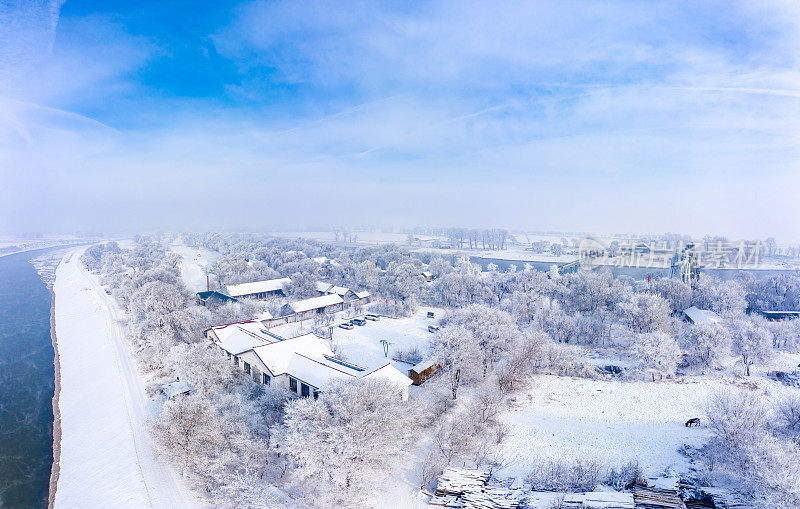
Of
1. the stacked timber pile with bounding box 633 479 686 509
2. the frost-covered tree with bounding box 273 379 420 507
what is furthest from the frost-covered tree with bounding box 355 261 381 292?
the stacked timber pile with bounding box 633 479 686 509

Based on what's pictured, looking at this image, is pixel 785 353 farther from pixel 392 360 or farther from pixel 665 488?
pixel 392 360

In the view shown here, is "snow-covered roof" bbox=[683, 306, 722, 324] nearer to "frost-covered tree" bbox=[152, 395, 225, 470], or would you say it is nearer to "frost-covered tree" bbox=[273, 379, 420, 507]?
"frost-covered tree" bbox=[273, 379, 420, 507]

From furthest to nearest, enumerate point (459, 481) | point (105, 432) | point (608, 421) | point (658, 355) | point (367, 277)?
point (367, 277)
point (658, 355)
point (608, 421)
point (105, 432)
point (459, 481)

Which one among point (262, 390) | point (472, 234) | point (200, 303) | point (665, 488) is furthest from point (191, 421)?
point (472, 234)

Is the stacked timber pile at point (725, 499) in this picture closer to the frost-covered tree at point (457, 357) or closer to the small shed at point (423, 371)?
Answer: the frost-covered tree at point (457, 357)

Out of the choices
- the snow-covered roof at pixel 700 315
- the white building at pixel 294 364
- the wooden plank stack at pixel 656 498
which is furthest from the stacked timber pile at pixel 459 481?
the snow-covered roof at pixel 700 315

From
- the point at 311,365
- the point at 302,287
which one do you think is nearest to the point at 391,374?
the point at 311,365

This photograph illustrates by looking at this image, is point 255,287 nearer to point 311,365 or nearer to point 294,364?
point 294,364
